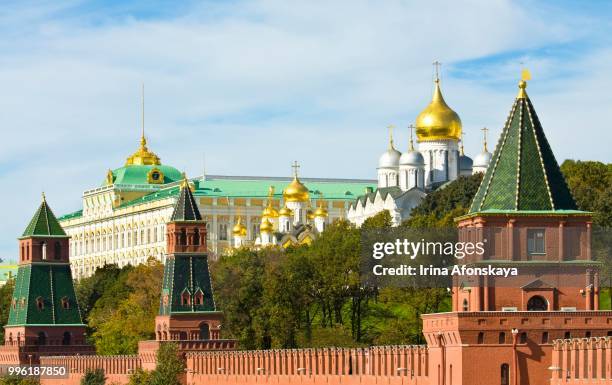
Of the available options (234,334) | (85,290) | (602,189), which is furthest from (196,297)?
(85,290)

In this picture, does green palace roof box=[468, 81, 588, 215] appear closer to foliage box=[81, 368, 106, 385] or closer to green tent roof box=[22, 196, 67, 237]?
foliage box=[81, 368, 106, 385]

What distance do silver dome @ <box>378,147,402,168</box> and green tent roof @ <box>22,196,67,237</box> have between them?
68516mm

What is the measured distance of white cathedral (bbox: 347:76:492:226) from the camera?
17050cm

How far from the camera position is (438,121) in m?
171

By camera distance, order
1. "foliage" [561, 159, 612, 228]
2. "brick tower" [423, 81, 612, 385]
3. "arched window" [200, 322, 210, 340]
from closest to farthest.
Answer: "brick tower" [423, 81, 612, 385]
"arched window" [200, 322, 210, 340]
"foliage" [561, 159, 612, 228]

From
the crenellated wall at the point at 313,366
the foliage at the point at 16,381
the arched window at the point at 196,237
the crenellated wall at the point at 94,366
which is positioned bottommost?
the foliage at the point at 16,381

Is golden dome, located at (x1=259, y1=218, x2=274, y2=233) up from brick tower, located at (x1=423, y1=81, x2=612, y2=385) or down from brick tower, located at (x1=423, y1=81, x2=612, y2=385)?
up

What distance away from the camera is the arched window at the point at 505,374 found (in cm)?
6662

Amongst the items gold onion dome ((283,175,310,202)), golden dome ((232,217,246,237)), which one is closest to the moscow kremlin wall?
golden dome ((232,217,246,237))

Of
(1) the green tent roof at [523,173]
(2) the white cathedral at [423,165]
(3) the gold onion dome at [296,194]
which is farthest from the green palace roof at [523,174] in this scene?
(3) the gold onion dome at [296,194]

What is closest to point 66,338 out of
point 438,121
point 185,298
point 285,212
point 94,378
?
point 94,378

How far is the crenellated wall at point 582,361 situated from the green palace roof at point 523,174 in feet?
15.9

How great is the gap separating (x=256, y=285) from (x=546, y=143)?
4720cm

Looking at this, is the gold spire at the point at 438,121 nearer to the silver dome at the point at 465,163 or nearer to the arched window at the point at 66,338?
the silver dome at the point at 465,163
